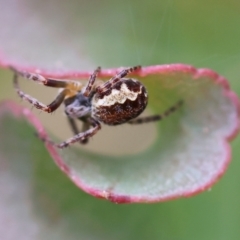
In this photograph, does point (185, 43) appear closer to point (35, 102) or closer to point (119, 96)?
point (119, 96)

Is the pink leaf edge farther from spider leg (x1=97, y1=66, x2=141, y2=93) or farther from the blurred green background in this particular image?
the blurred green background

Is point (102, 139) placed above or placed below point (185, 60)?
below

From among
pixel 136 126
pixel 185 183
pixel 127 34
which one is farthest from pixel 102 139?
pixel 185 183

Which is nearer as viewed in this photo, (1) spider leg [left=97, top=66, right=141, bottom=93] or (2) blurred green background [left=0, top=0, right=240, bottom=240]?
(1) spider leg [left=97, top=66, right=141, bottom=93]

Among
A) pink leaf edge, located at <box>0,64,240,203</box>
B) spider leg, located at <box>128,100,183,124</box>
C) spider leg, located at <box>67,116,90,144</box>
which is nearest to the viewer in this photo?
pink leaf edge, located at <box>0,64,240,203</box>

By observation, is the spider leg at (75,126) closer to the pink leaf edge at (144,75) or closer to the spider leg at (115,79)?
the spider leg at (115,79)

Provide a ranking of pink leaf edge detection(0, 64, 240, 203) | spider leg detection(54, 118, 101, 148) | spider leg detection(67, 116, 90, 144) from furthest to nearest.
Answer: spider leg detection(67, 116, 90, 144) → spider leg detection(54, 118, 101, 148) → pink leaf edge detection(0, 64, 240, 203)

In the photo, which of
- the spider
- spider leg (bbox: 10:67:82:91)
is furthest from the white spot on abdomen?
spider leg (bbox: 10:67:82:91)

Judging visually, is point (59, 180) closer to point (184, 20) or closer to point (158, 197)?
point (158, 197)
